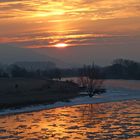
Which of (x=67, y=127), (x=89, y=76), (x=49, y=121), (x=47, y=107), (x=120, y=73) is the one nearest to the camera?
(x=67, y=127)

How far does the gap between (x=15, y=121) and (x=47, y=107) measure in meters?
11.4

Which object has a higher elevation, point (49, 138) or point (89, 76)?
point (89, 76)

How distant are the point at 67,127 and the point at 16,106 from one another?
15388 millimetres

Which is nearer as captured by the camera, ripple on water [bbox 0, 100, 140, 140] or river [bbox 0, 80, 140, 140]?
river [bbox 0, 80, 140, 140]

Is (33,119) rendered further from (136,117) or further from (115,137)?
(115,137)

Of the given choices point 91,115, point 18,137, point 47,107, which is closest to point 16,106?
point 47,107

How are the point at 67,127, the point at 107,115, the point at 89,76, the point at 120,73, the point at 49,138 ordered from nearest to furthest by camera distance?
the point at 49,138 < the point at 67,127 < the point at 107,115 < the point at 89,76 < the point at 120,73

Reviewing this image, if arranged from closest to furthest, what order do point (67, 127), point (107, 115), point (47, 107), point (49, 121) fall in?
point (67, 127)
point (49, 121)
point (107, 115)
point (47, 107)

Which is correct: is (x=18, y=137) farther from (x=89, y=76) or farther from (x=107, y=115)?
(x=89, y=76)

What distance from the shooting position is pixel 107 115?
30891 millimetres

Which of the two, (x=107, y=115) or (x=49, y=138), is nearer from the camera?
(x=49, y=138)

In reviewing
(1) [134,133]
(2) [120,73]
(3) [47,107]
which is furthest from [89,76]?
(2) [120,73]

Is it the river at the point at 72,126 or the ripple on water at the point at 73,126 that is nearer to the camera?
the river at the point at 72,126

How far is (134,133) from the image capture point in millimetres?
21875
